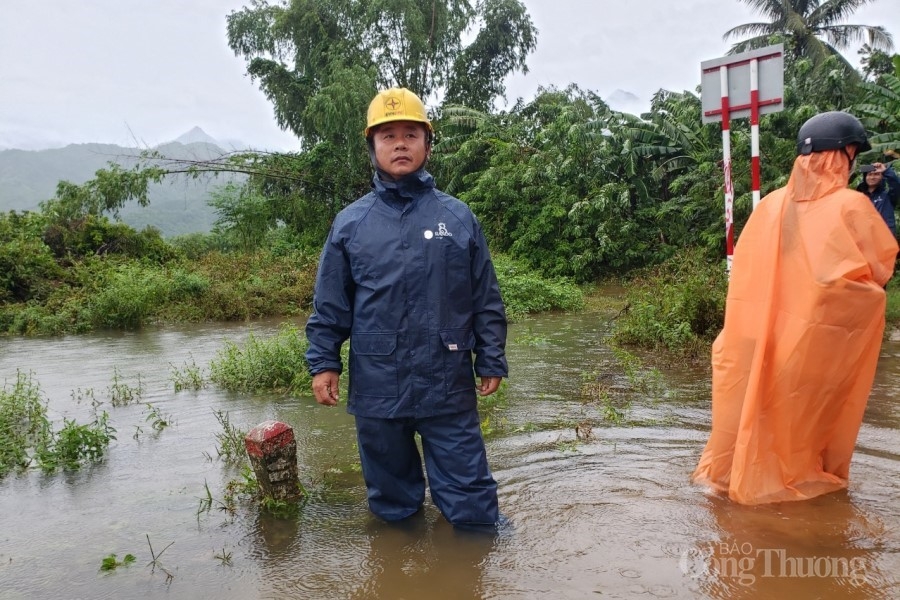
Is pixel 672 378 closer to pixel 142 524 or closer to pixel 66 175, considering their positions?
pixel 142 524

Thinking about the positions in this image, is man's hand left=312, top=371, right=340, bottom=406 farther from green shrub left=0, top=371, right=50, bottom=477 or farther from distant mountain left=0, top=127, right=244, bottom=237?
distant mountain left=0, top=127, right=244, bottom=237

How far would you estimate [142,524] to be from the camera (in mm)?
3254

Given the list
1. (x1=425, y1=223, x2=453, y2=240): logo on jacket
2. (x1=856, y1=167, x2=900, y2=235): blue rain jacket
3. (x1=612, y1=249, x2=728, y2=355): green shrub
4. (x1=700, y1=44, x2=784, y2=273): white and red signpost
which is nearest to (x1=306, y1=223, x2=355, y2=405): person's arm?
(x1=425, y1=223, x2=453, y2=240): logo on jacket

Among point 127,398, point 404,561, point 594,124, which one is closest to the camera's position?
point 404,561

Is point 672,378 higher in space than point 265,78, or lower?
lower

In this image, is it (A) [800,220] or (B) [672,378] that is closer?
(A) [800,220]

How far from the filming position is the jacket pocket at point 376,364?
278 centimetres

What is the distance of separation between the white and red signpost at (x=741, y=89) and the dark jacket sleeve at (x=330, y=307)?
3352 mm

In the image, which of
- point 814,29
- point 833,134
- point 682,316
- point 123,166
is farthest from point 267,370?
point 814,29

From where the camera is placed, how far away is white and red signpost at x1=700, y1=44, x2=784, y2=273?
16.9 feet

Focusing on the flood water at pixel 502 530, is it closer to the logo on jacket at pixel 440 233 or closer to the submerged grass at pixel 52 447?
the submerged grass at pixel 52 447

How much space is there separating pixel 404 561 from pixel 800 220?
2202mm

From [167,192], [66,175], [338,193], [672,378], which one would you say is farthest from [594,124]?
[66,175]

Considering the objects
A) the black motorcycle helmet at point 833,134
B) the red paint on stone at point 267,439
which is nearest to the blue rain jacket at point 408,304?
the red paint on stone at point 267,439
